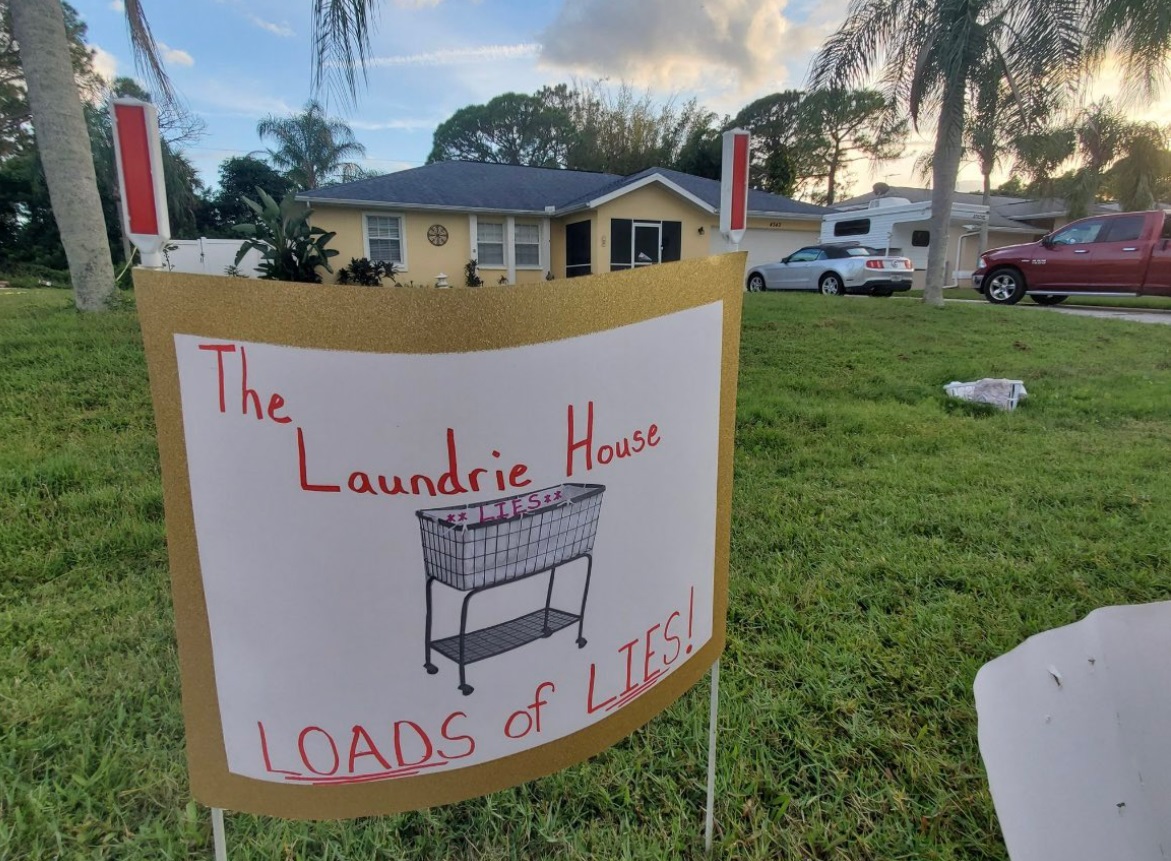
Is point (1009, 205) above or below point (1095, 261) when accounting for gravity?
above

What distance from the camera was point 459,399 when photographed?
1.03 meters

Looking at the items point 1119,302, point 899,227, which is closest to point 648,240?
point 1119,302

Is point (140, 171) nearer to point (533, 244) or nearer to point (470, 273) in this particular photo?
point (470, 273)

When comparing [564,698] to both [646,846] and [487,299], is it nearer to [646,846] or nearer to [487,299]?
[646,846]

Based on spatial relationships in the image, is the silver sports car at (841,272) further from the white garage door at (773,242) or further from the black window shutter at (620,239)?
the white garage door at (773,242)

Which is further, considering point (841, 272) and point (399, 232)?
point (399, 232)

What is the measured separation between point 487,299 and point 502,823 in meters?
1.40

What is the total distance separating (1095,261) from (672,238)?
982 centimetres

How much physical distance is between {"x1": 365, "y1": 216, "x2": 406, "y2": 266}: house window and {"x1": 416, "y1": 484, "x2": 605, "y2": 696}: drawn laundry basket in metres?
16.1

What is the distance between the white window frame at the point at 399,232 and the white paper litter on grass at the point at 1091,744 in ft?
52.4

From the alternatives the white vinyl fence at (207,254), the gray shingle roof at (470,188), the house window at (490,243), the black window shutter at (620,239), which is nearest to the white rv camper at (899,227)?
the black window shutter at (620,239)

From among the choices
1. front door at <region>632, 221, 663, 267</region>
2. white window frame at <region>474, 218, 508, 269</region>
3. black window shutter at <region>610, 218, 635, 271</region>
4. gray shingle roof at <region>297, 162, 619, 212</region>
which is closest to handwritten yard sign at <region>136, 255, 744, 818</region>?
gray shingle roof at <region>297, 162, 619, 212</region>

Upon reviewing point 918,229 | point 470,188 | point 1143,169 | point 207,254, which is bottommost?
point 207,254

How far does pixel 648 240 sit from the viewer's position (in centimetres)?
1781
